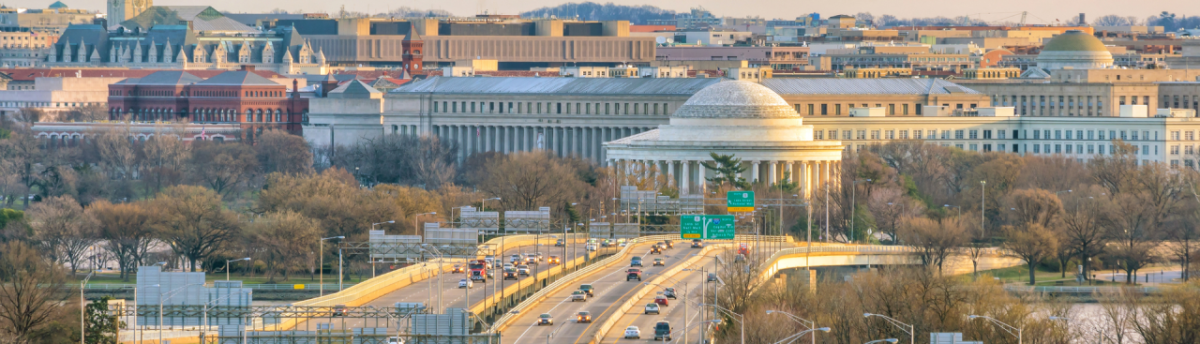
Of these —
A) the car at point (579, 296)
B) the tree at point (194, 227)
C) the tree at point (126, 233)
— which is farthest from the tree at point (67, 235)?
the car at point (579, 296)

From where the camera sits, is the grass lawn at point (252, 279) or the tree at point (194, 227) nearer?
the grass lawn at point (252, 279)

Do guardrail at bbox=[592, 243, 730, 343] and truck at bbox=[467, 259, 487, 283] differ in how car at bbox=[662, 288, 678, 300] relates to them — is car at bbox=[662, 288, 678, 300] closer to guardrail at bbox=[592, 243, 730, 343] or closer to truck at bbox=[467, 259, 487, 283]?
guardrail at bbox=[592, 243, 730, 343]

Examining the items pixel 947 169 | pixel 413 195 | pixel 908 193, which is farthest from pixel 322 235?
pixel 947 169

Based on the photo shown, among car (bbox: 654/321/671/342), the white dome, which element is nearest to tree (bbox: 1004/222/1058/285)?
the white dome

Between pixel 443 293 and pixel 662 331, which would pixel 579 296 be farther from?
pixel 662 331

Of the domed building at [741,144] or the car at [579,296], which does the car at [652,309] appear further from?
the domed building at [741,144]

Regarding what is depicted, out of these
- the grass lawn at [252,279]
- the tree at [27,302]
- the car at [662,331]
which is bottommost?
the grass lawn at [252,279]

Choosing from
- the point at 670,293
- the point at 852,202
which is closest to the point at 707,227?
the point at 670,293

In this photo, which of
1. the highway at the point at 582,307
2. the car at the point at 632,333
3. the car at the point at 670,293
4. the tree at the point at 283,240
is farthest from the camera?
the tree at the point at 283,240
